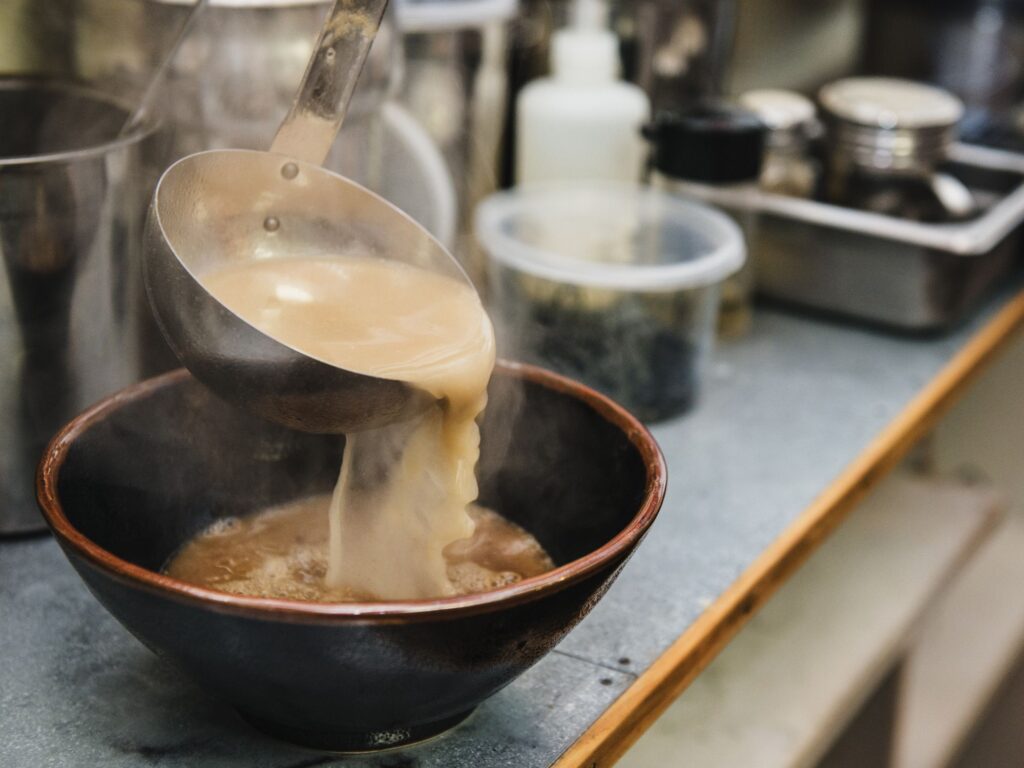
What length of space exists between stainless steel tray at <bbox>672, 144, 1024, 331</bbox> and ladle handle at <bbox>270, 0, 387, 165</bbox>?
2.38 feet

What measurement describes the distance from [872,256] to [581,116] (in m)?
0.44

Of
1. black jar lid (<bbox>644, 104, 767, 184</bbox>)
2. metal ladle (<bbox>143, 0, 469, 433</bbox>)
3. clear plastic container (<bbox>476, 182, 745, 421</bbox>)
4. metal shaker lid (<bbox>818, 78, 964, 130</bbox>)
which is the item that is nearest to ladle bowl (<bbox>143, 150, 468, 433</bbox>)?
metal ladle (<bbox>143, 0, 469, 433</bbox>)

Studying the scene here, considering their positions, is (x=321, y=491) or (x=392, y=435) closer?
(x=392, y=435)

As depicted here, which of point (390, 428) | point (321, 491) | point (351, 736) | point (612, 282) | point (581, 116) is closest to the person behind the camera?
point (351, 736)

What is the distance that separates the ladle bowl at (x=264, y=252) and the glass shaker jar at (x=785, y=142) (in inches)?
33.1

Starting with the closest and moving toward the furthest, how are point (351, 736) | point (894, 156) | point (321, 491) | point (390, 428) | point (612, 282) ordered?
point (351, 736) → point (390, 428) → point (321, 491) → point (612, 282) → point (894, 156)

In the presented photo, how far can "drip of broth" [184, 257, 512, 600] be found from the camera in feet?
3.07

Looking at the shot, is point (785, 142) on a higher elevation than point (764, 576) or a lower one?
higher

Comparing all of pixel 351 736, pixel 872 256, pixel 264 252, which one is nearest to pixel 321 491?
pixel 264 252

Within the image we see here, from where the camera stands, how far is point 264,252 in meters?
1.04

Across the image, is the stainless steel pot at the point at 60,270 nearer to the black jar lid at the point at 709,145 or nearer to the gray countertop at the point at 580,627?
the gray countertop at the point at 580,627

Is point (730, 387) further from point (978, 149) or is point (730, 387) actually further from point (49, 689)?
point (49, 689)

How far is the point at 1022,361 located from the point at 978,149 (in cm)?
53

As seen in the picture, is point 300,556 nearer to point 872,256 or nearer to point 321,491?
point 321,491
